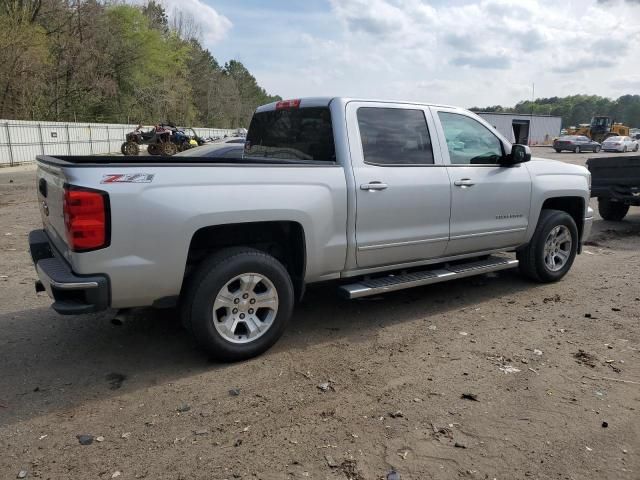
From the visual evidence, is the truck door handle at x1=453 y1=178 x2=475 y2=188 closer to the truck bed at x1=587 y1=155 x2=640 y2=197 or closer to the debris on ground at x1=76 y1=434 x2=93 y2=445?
the debris on ground at x1=76 y1=434 x2=93 y2=445

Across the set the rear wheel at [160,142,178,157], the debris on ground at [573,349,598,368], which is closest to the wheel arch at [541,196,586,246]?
the debris on ground at [573,349,598,368]

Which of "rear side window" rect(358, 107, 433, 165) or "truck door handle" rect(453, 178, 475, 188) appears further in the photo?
"truck door handle" rect(453, 178, 475, 188)

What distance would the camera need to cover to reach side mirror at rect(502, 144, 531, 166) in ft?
17.5

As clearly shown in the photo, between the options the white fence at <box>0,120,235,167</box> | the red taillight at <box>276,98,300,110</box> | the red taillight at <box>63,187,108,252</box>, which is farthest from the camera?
the white fence at <box>0,120,235,167</box>

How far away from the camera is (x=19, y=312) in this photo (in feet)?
16.4

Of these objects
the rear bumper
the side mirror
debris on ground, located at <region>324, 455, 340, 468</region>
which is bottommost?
debris on ground, located at <region>324, 455, 340, 468</region>

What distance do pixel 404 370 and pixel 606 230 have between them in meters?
7.70

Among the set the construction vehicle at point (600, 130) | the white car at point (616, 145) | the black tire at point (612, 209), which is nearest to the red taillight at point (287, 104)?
the black tire at point (612, 209)

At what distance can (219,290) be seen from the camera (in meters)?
3.76

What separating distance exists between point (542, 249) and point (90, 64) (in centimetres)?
4056

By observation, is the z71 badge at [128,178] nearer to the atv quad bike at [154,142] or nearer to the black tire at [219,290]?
the black tire at [219,290]

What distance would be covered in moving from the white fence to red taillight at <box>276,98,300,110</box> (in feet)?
73.5

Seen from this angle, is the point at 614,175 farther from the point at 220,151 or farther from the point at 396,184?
the point at 220,151

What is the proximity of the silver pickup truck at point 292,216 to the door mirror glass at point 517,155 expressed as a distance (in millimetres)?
13
